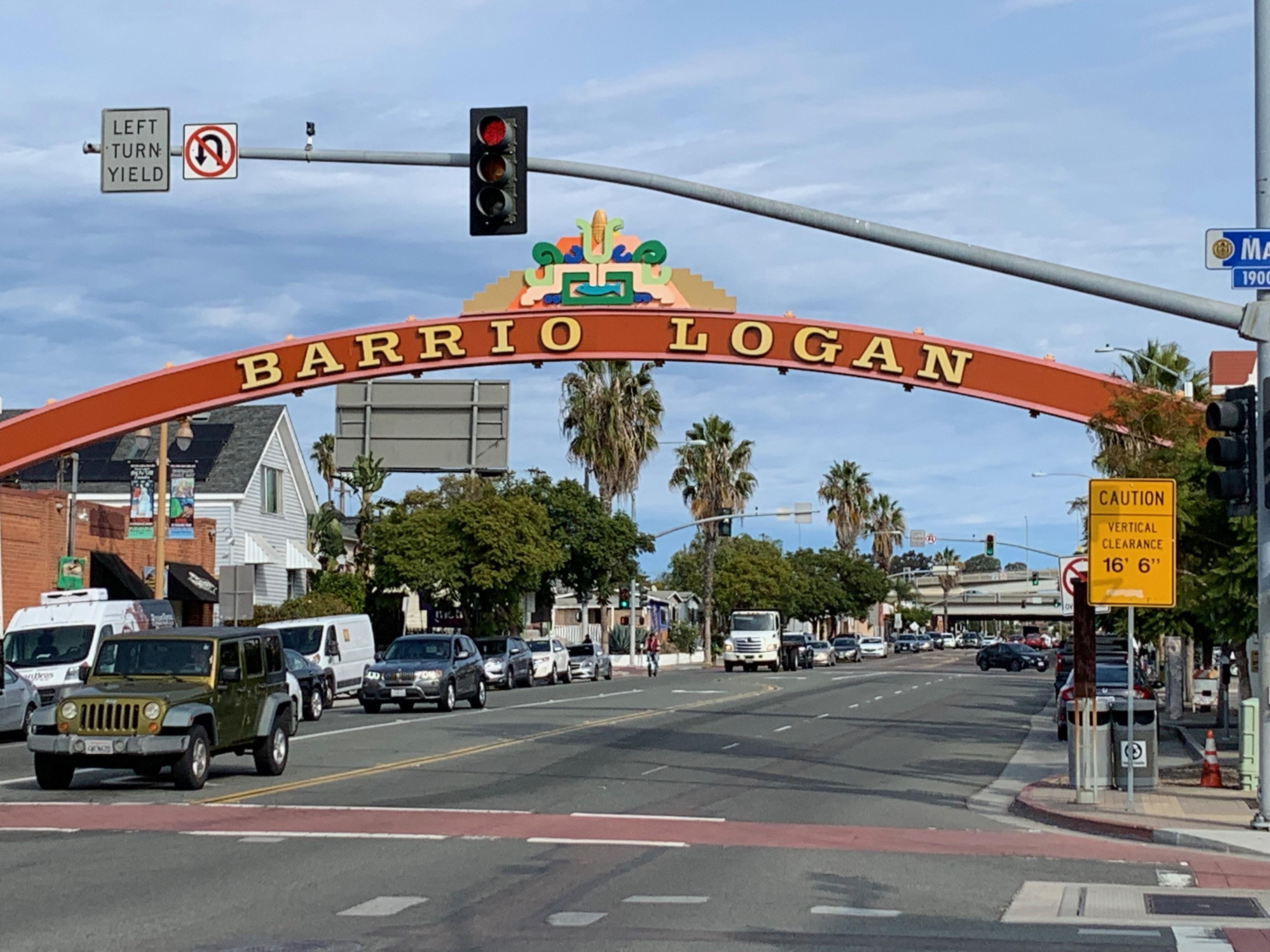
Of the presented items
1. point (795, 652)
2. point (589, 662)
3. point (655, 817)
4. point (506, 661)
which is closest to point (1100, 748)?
point (655, 817)

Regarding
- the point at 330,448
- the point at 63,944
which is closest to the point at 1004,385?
the point at 63,944

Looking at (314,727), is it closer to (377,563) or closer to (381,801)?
(381,801)

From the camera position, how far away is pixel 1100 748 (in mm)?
19875

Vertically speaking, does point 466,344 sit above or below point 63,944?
above

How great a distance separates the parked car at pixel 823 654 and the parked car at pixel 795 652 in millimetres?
5970

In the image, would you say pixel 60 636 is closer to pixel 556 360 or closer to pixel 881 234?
pixel 556 360

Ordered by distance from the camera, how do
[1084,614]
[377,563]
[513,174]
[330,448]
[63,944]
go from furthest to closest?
1. [330,448]
2. [377,563]
3. [1084,614]
4. [513,174]
5. [63,944]

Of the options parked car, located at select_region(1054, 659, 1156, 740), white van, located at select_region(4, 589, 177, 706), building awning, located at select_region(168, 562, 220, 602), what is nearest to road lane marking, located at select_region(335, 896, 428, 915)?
parked car, located at select_region(1054, 659, 1156, 740)

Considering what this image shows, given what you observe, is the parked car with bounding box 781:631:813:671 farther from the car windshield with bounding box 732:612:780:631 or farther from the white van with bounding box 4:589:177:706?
the white van with bounding box 4:589:177:706

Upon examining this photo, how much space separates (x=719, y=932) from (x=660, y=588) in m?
134

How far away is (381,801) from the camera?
1822cm

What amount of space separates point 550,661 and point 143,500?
65.9 ft

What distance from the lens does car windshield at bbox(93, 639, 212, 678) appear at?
754 inches

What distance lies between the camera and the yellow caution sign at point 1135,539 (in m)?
18.4
